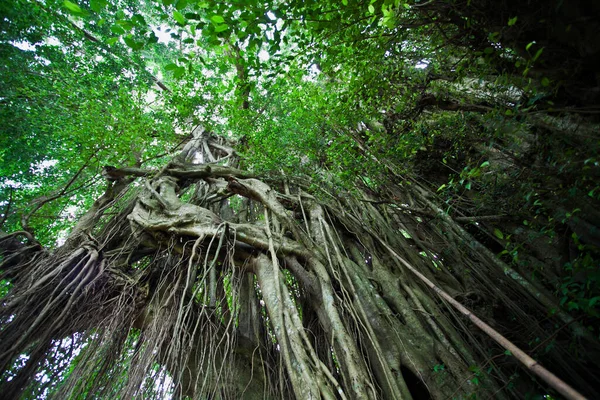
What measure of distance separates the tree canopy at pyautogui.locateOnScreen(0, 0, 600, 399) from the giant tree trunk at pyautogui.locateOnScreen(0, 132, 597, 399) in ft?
0.05

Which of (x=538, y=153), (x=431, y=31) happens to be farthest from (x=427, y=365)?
(x=431, y=31)

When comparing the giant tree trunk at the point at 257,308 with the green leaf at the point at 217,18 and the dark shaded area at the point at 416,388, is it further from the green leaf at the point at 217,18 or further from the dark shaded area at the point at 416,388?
the green leaf at the point at 217,18

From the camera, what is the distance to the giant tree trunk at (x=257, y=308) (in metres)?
1.44

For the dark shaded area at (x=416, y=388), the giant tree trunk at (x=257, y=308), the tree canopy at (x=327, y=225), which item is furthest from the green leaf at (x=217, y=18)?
the dark shaded area at (x=416, y=388)

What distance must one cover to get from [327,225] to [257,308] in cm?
94

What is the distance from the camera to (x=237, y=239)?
7.13 feet

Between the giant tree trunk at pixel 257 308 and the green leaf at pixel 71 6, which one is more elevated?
the green leaf at pixel 71 6

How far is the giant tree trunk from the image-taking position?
4.73 feet

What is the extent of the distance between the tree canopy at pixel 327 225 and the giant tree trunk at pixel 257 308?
15 mm

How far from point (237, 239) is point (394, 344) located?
129 cm

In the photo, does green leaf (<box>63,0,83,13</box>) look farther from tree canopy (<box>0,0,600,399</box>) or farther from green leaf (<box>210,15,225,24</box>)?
green leaf (<box>210,15,225,24</box>)

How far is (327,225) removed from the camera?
2436mm

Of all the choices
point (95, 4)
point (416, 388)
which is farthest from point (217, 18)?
point (416, 388)

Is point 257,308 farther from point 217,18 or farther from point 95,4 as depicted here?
point 95,4
